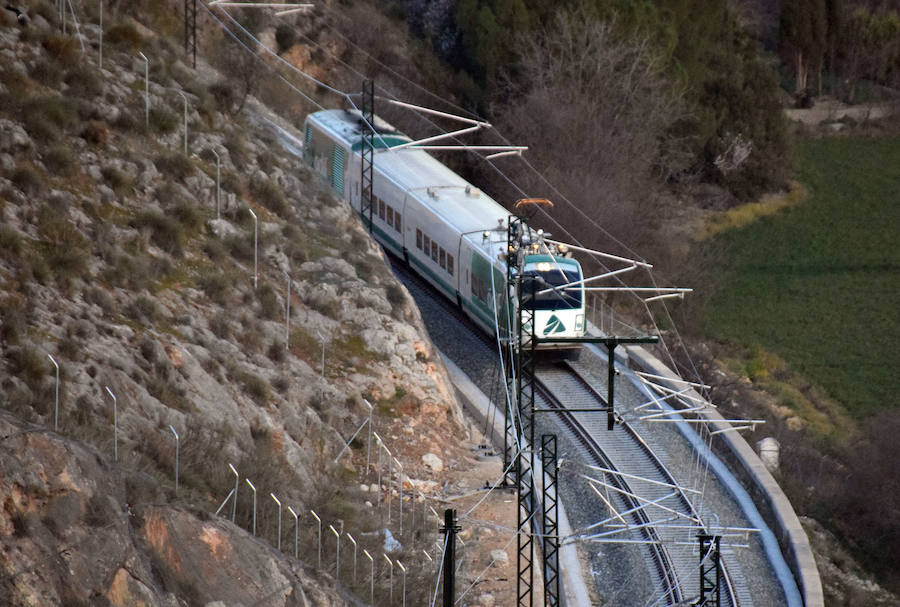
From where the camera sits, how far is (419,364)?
3155 centimetres

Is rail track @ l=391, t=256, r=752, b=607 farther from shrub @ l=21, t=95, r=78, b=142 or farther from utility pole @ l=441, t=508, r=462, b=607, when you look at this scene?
shrub @ l=21, t=95, r=78, b=142

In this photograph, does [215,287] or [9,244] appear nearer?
[9,244]

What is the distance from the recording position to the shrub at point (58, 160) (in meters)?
27.9

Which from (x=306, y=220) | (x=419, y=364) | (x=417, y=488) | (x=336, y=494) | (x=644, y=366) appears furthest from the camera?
(x=644, y=366)

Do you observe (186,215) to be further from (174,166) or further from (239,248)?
(174,166)

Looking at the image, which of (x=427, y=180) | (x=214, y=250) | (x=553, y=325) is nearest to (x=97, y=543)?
(x=214, y=250)

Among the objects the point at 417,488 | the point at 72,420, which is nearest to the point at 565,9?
the point at 417,488

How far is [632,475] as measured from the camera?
26219 mm

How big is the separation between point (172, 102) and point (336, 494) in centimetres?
1188

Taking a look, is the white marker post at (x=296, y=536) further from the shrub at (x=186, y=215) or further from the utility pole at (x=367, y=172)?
the utility pole at (x=367, y=172)

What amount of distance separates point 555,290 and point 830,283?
103 ft

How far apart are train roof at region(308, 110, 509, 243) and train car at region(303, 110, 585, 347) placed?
0.02 meters

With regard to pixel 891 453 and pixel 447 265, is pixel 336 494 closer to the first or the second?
pixel 447 265

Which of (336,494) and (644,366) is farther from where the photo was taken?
(644,366)
